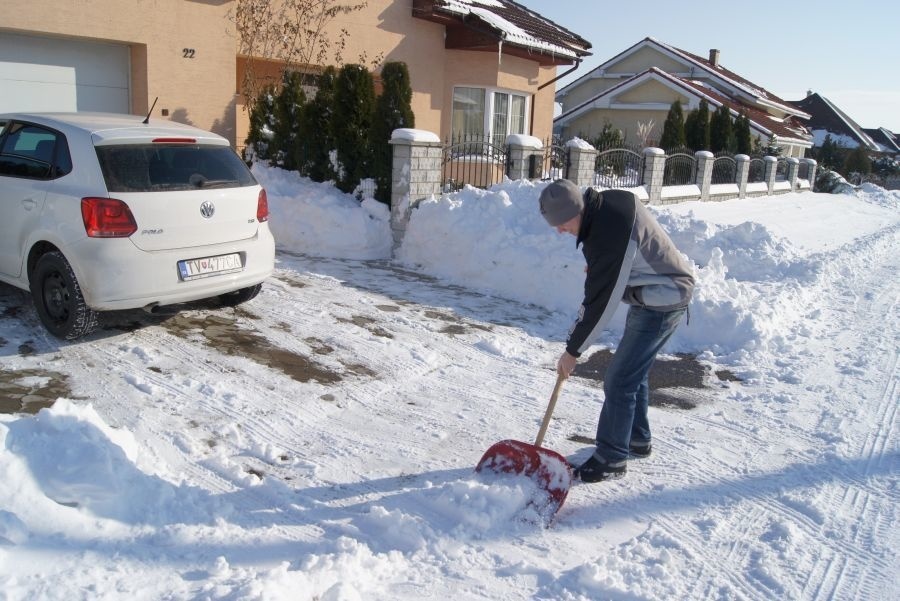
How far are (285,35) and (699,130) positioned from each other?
1327cm

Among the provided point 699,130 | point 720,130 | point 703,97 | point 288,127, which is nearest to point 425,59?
point 288,127

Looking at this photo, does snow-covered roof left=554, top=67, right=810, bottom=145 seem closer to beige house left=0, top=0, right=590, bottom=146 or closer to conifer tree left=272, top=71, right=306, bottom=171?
beige house left=0, top=0, right=590, bottom=146

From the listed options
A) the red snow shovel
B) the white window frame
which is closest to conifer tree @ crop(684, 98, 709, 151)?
the white window frame

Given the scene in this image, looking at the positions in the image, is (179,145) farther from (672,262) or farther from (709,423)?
(709,423)

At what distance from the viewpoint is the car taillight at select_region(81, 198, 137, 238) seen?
5008mm

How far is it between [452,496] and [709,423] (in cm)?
231

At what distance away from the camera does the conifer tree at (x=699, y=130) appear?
864 inches

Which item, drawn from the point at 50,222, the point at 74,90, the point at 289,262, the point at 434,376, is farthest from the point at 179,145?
the point at 74,90

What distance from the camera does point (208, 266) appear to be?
563cm

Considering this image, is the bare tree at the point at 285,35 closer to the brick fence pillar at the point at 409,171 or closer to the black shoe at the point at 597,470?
the brick fence pillar at the point at 409,171

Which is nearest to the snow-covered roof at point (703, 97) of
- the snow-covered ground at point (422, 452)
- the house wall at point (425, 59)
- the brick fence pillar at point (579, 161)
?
the house wall at point (425, 59)

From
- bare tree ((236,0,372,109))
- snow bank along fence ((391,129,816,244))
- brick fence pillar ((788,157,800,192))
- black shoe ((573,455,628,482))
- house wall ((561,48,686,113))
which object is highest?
house wall ((561,48,686,113))

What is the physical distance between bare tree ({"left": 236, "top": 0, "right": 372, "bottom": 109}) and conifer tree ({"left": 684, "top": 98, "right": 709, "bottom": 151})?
11.5 metres

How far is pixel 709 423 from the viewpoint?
516 centimetres
